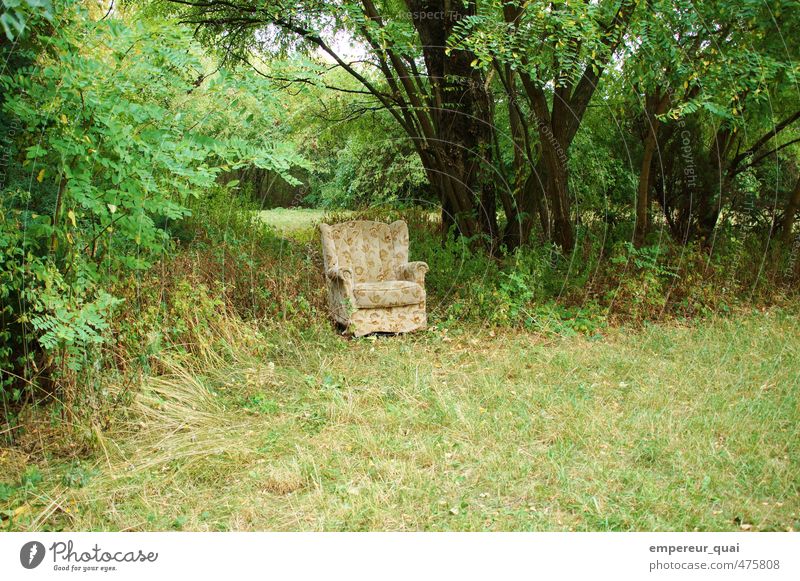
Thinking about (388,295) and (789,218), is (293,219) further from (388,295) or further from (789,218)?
(789,218)

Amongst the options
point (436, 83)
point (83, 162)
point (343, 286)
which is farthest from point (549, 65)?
point (83, 162)

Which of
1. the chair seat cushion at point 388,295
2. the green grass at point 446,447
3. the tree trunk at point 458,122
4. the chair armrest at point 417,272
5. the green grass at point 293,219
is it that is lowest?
the green grass at point 446,447

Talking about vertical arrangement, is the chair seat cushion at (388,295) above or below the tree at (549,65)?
below

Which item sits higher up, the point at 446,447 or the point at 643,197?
the point at 643,197

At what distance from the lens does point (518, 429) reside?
13.1ft

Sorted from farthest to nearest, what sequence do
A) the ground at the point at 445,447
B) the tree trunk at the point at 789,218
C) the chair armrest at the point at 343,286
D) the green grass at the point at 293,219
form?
the green grass at the point at 293,219, the tree trunk at the point at 789,218, the chair armrest at the point at 343,286, the ground at the point at 445,447

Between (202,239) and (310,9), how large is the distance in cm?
265

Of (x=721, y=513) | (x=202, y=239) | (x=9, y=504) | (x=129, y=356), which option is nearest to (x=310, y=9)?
(x=202, y=239)

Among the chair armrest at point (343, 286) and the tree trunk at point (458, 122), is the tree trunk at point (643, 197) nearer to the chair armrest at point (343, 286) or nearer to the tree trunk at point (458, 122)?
the tree trunk at point (458, 122)

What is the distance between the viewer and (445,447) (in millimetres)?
3814

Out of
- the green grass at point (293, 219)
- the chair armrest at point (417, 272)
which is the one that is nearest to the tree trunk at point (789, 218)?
the chair armrest at point (417, 272)

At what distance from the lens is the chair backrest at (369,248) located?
652 cm

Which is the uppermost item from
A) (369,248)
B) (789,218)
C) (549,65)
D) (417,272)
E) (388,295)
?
(549,65)

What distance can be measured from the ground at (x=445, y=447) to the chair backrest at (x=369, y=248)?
1286 mm
